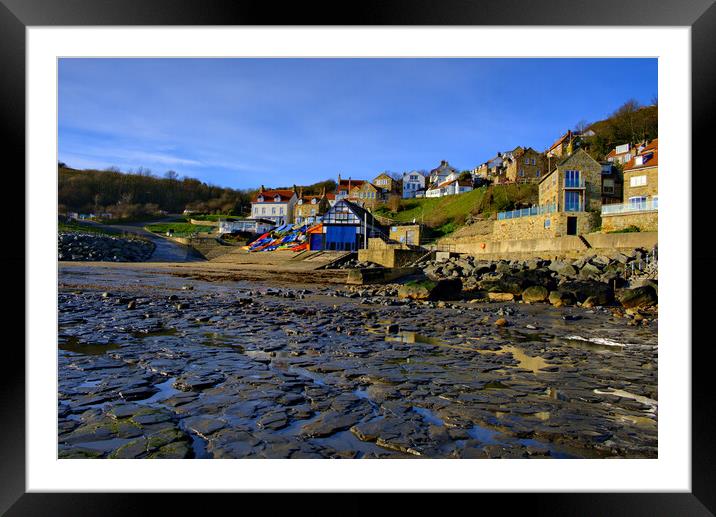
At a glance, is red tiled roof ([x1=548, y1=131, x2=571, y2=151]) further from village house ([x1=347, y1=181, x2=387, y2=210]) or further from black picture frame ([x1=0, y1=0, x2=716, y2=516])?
black picture frame ([x1=0, y1=0, x2=716, y2=516])

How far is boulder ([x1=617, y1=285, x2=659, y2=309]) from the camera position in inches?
451

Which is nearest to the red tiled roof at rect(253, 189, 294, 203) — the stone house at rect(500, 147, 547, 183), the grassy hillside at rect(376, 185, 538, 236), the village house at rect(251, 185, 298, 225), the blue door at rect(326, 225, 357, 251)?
the village house at rect(251, 185, 298, 225)

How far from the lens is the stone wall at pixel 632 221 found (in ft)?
65.8

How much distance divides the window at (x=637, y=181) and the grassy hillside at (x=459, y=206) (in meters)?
16.1

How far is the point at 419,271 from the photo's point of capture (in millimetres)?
23031

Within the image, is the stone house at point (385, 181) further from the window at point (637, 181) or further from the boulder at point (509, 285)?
the boulder at point (509, 285)

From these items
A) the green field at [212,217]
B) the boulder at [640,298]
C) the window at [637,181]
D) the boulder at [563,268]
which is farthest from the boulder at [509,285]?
the green field at [212,217]

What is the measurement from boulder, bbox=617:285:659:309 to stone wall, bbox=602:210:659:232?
351 inches
